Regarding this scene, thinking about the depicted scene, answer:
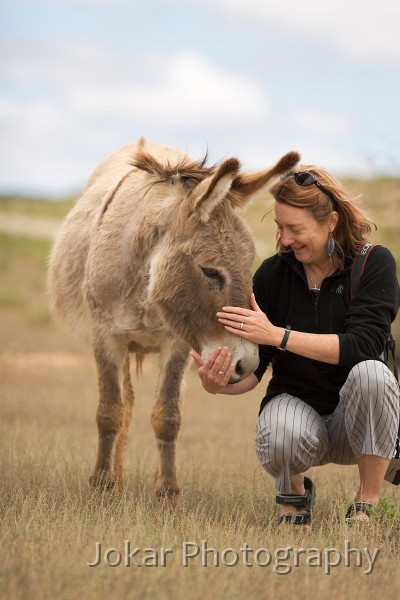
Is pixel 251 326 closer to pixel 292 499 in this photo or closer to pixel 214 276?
pixel 214 276

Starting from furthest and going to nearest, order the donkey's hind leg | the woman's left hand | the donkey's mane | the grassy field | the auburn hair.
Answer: the donkey's hind leg → the donkey's mane → the auburn hair → the woman's left hand → the grassy field

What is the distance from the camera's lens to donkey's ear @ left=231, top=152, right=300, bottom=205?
14.1 feet

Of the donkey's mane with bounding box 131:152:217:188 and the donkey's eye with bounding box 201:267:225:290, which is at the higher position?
the donkey's mane with bounding box 131:152:217:188

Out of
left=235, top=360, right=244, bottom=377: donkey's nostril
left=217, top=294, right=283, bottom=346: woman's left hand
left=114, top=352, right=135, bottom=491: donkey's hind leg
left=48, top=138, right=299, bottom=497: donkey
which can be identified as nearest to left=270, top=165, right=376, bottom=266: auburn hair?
left=48, top=138, right=299, bottom=497: donkey

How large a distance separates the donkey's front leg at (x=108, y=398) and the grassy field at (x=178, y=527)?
213mm

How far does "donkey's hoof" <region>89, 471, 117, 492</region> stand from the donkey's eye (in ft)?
5.68

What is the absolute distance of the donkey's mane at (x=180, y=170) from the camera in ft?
15.7

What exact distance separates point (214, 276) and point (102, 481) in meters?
1.82

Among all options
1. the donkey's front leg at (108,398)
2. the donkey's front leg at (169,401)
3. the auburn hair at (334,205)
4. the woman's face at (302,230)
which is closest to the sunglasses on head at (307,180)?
the auburn hair at (334,205)

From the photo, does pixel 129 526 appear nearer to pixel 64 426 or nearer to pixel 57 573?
pixel 57 573

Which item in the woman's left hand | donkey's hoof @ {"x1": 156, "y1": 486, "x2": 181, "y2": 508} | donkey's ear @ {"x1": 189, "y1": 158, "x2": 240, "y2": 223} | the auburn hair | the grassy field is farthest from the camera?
donkey's hoof @ {"x1": 156, "y1": 486, "x2": 181, "y2": 508}

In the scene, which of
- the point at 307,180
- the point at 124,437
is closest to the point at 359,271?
the point at 307,180

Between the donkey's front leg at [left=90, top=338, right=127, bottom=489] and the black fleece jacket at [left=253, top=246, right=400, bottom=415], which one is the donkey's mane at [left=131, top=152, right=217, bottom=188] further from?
the donkey's front leg at [left=90, top=338, right=127, bottom=489]

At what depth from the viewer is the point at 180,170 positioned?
4.84m
